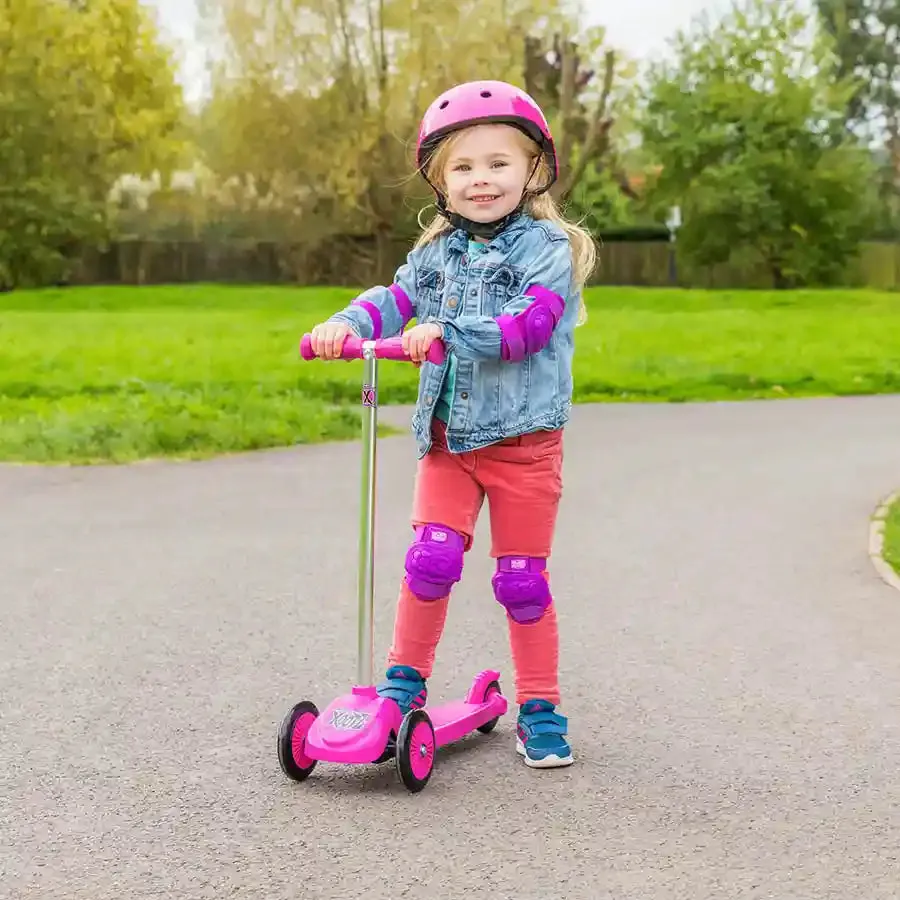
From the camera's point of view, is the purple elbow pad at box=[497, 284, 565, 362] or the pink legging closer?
the purple elbow pad at box=[497, 284, 565, 362]

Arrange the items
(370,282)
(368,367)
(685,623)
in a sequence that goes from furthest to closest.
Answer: (370,282)
(685,623)
(368,367)

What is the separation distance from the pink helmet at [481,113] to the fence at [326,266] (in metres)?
34.4

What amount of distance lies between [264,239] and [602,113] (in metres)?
9.25

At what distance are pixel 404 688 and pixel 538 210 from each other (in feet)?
4.31

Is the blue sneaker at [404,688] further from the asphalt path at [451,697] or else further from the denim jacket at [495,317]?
the denim jacket at [495,317]

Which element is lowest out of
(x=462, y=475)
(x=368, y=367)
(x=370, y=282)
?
(x=370, y=282)

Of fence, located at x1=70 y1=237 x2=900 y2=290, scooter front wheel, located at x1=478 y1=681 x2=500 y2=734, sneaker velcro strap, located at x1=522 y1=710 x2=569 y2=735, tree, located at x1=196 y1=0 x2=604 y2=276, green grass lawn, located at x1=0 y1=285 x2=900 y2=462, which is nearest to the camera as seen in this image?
sneaker velcro strap, located at x1=522 y1=710 x2=569 y2=735

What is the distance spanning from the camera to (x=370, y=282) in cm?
3878

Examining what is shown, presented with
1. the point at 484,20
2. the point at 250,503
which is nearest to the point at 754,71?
the point at 484,20

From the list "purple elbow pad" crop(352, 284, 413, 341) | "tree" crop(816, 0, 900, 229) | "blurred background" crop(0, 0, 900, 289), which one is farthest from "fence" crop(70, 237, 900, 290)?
"purple elbow pad" crop(352, 284, 413, 341)

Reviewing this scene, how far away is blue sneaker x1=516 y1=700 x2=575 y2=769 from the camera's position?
4148 millimetres

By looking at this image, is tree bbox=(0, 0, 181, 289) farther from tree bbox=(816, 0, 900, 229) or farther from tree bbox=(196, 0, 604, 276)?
tree bbox=(816, 0, 900, 229)

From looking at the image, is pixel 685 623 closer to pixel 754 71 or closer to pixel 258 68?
pixel 258 68

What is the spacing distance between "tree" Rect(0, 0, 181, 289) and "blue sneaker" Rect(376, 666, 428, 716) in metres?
35.1
